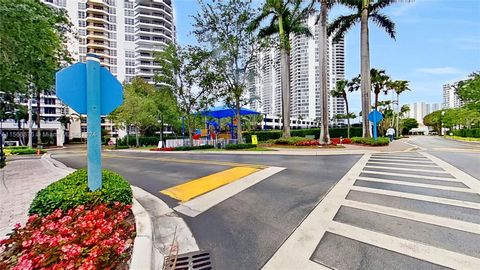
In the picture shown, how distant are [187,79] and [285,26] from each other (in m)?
11.0

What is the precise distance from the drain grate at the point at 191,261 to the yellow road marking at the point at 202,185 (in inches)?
91.3

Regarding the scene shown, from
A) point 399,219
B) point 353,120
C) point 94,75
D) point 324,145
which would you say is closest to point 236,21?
point 324,145

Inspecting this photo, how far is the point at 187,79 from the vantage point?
23.0 metres

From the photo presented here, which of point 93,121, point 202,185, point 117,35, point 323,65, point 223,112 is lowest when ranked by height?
point 202,185

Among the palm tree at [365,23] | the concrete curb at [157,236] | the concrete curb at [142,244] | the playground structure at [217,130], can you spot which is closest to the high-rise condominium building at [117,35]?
the playground structure at [217,130]

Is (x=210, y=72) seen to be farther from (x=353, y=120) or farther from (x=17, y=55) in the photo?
(x=353, y=120)

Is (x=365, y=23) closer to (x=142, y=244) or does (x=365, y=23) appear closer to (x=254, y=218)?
(x=254, y=218)

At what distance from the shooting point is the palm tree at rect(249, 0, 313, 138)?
863 inches

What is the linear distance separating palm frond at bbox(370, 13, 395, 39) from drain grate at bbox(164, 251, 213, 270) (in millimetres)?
27617

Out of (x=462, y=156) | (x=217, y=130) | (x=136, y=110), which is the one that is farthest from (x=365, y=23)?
(x=136, y=110)

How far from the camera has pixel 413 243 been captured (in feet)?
10.0

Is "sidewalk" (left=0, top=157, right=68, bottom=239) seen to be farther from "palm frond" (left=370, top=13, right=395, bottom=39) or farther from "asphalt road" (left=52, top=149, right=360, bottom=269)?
"palm frond" (left=370, top=13, right=395, bottom=39)

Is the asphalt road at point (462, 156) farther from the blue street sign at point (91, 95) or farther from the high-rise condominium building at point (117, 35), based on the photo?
the high-rise condominium building at point (117, 35)

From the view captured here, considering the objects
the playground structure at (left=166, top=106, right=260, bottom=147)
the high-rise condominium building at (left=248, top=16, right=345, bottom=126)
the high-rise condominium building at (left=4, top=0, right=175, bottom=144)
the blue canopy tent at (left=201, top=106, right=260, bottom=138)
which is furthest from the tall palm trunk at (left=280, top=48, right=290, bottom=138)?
the high-rise condominium building at (left=4, top=0, right=175, bottom=144)
